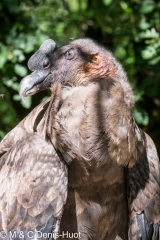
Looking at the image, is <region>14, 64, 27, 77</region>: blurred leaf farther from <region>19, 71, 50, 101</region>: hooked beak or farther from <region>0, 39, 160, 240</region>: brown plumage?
<region>19, 71, 50, 101</region>: hooked beak

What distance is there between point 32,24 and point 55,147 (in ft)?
7.92

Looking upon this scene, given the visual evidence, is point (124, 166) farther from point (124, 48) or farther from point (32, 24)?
point (124, 48)

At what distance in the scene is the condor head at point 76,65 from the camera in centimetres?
374

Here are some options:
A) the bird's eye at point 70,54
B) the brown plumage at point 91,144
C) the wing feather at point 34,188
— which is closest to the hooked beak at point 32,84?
the brown plumage at point 91,144

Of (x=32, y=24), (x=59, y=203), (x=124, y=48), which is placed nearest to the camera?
(x=59, y=203)

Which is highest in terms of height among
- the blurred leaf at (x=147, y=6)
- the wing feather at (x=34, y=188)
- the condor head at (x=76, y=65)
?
the condor head at (x=76, y=65)

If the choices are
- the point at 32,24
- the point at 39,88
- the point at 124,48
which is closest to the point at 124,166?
the point at 39,88

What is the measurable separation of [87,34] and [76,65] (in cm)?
372

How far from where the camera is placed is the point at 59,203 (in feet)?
11.9

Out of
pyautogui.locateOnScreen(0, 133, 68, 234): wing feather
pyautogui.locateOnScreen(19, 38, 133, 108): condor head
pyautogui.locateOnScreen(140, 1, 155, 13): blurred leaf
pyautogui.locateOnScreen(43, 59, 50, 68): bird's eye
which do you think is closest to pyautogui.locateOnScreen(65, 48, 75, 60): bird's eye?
pyautogui.locateOnScreen(19, 38, 133, 108): condor head

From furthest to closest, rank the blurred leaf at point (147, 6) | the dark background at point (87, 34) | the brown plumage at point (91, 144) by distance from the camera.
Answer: the blurred leaf at point (147, 6), the dark background at point (87, 34), the brown plumage at point (91, 144)

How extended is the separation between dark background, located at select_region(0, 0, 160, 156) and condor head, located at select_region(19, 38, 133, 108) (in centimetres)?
175

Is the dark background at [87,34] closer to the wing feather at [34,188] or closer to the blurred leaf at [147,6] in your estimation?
the blurred leaf at [147,6]

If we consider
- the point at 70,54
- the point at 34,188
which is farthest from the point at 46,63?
the point at 34,188
